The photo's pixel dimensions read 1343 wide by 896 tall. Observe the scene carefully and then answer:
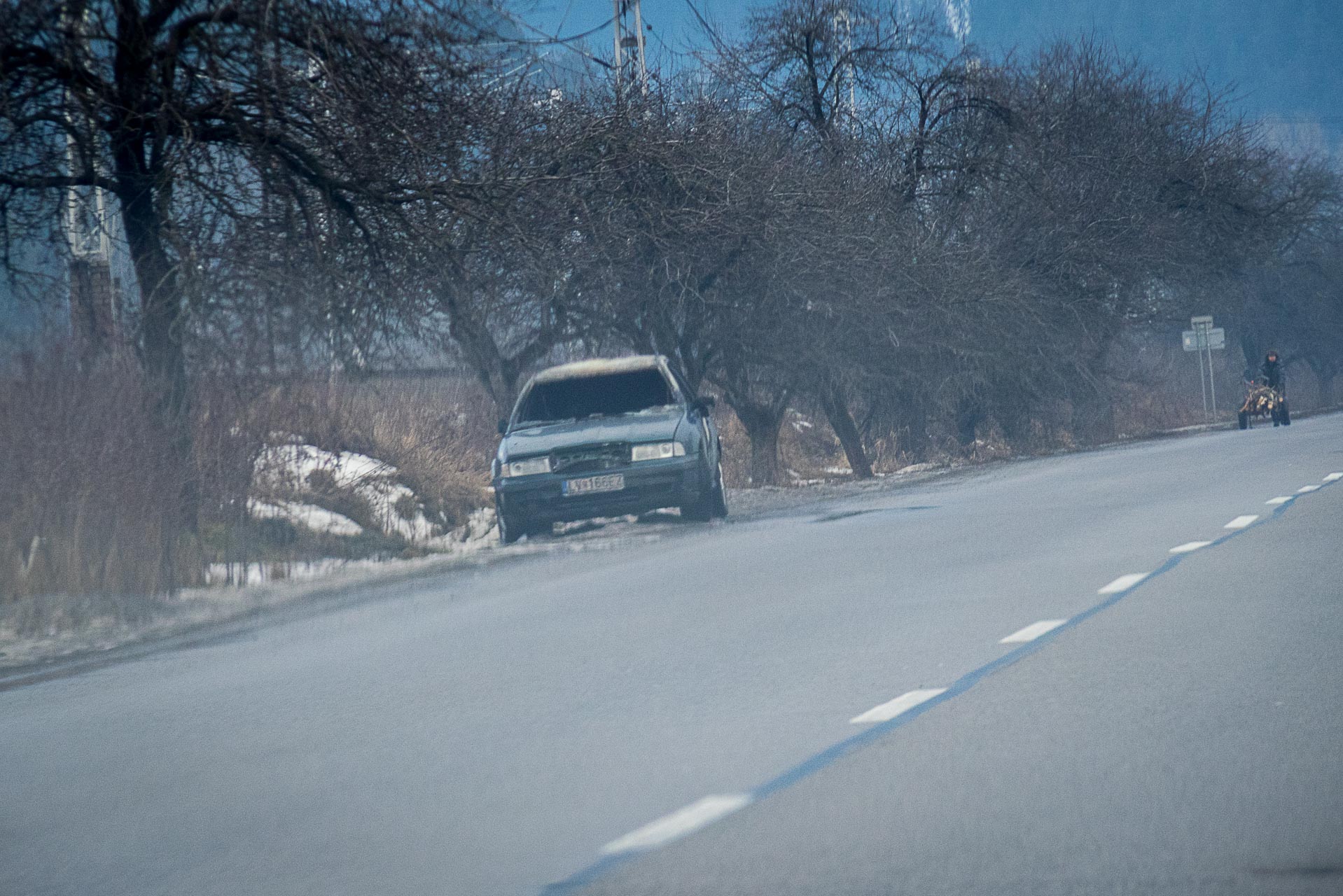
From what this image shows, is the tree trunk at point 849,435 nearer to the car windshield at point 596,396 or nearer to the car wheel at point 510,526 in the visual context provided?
the car windshield at point 596,396

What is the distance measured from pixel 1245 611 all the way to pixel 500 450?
9.95m

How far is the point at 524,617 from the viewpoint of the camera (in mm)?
11336

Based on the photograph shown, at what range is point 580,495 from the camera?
1795 cm

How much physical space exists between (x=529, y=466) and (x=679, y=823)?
12.7 metres

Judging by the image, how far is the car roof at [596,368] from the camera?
19.9 meters

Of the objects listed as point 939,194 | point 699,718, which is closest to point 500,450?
point 699,718

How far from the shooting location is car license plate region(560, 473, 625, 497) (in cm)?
1795

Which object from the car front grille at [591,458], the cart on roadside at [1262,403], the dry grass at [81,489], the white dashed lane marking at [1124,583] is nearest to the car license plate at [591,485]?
the car front grille at [591,458]

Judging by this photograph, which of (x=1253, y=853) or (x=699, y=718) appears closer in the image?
(x=1253, y=853)

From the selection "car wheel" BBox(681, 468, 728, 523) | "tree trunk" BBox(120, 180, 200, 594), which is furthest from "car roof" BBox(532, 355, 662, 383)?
"tree trunk" BBox(120, 180, 200, 594)

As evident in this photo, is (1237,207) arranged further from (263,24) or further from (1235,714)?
(1235,714)

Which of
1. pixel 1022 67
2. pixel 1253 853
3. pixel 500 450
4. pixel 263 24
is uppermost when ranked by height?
pixel 1022 67

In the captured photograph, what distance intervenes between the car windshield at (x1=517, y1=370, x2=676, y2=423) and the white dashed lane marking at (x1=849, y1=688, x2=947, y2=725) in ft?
39.2

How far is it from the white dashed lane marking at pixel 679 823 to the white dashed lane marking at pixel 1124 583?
5.81m
